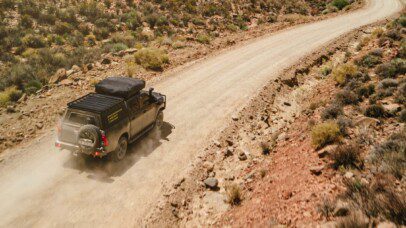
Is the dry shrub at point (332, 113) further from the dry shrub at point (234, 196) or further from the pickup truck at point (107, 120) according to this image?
the pickup truck at point (107, 120)

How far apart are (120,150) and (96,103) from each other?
190cm

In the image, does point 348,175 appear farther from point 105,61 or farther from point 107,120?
point 105,61

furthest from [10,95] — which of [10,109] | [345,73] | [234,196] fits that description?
[345,73]

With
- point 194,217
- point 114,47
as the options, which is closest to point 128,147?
point 194,217

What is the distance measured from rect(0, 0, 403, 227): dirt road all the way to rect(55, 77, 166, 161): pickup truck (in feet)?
2.59

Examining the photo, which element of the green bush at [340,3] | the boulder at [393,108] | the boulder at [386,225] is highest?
the green bush at [340,3]

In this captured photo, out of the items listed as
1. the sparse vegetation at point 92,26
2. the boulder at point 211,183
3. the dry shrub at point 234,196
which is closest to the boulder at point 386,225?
the dry shrub at point 234,196

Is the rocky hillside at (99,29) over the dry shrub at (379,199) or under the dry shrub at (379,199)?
over

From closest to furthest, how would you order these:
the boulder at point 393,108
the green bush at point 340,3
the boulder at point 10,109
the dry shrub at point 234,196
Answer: the dry shrub at point 234,196, the boulder at point 393,108, the boulder at point 10,109, the green bush at point 340,3

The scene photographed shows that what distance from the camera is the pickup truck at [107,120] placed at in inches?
402

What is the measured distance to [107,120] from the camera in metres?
10.4

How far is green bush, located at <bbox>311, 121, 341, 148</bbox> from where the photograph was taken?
398 inches

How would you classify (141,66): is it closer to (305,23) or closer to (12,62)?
(12,62)

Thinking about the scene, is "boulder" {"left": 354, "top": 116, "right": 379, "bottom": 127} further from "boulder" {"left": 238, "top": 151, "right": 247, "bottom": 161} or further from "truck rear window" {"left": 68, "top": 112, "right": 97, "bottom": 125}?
"truck rear window" {"left": 68, "top": 112, "right": 97, "bottom": 125}
